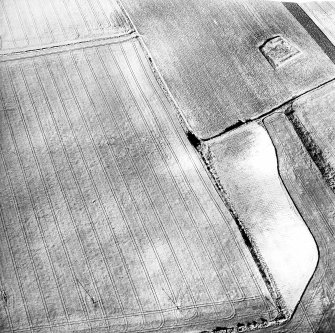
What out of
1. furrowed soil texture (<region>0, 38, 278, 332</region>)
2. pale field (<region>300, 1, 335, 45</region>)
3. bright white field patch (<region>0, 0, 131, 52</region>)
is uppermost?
pale field (<region>300, 1, 335, 45</region>)

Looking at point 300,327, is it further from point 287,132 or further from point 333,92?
point 333,92

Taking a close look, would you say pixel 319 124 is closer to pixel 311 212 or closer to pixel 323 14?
pixel 311 212

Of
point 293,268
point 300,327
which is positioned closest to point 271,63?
point 293,268

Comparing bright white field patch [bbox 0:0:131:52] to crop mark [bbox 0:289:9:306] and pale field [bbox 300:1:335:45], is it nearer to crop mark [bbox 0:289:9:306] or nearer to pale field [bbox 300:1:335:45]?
pale field [bbox 300:1:335:45]

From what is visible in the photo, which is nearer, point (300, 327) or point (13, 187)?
point (300, 327)

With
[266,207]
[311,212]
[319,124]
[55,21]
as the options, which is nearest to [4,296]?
[266,207]

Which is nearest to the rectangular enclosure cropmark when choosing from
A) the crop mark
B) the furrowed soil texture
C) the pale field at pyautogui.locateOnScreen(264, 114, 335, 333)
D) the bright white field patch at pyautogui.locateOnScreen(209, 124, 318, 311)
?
the pale field at pyautogui.locateOnScreen(264, 114, 335, 333)

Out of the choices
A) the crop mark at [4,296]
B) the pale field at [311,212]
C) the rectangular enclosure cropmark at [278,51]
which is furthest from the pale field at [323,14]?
the crop mark at [4,296]
